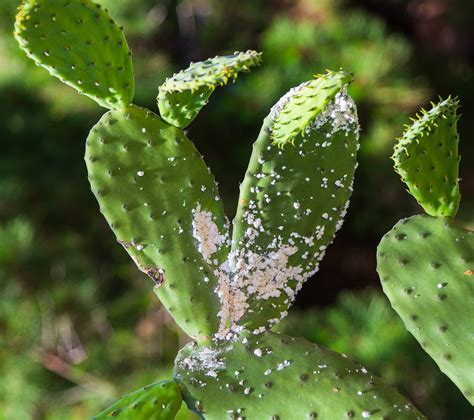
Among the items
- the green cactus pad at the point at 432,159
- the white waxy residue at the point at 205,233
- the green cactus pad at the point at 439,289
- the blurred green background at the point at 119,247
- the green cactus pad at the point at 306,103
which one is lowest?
the blurred green background at the point at 119,247

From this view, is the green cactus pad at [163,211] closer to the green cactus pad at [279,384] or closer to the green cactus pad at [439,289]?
the green cactus pad at [279,384]

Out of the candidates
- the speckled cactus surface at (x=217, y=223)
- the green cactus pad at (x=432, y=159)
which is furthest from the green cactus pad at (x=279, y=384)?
the green cactus pad at (x=432, y=159)

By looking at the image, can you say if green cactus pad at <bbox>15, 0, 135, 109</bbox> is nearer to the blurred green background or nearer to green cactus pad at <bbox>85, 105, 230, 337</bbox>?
green cactus pad at <bbox>85, 105, 230, 337</bbox>

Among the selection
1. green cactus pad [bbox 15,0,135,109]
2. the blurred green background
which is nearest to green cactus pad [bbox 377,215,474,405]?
green cactus pad [bbox 15,0,135,109]

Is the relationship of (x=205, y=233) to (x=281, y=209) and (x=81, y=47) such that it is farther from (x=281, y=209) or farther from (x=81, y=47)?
(x=81, y=47)

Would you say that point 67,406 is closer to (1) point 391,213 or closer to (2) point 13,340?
(2) point 13,340

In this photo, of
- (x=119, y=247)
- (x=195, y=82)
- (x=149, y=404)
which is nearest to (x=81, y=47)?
(x=195, y=82)
